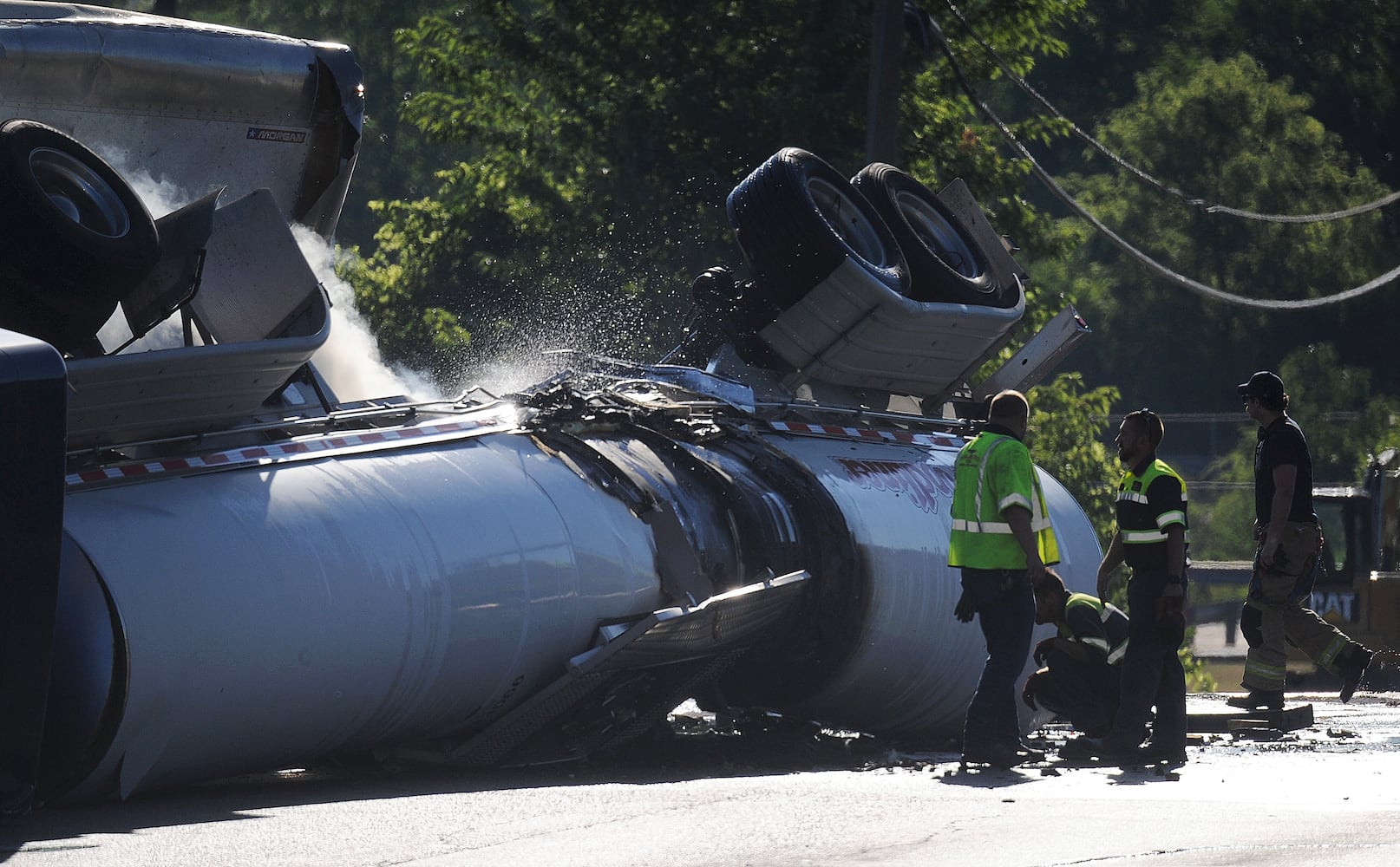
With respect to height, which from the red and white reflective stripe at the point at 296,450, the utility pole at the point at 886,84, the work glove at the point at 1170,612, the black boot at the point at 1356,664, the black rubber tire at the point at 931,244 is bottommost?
the black boot at the point at 1356,664

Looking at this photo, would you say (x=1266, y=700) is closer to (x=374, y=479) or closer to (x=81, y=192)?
(x=374, y=479)

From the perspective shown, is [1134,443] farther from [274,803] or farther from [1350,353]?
[1350,353]

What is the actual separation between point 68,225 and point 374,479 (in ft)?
5.01

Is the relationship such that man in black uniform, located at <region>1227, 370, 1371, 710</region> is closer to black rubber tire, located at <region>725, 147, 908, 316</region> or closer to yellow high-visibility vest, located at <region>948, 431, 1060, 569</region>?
black rubber tire, located at <region>725, 147, 908, 316</region>

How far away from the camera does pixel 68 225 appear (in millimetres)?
7430

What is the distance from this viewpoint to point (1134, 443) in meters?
8.88

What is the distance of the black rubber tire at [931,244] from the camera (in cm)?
1120

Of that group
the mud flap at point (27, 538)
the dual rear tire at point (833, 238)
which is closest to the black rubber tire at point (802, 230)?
the dual rear tire at point (833, 238)

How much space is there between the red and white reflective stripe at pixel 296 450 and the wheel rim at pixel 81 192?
0.87m

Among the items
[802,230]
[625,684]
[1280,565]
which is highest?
[802,230]

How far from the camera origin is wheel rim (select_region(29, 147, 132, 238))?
7723mm

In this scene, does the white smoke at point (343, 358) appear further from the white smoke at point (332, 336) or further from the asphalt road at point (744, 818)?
the asphalt road at point (744, 818)

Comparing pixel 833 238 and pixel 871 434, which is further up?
pixel 833 238

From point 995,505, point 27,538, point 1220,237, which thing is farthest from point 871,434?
point 1220,237
